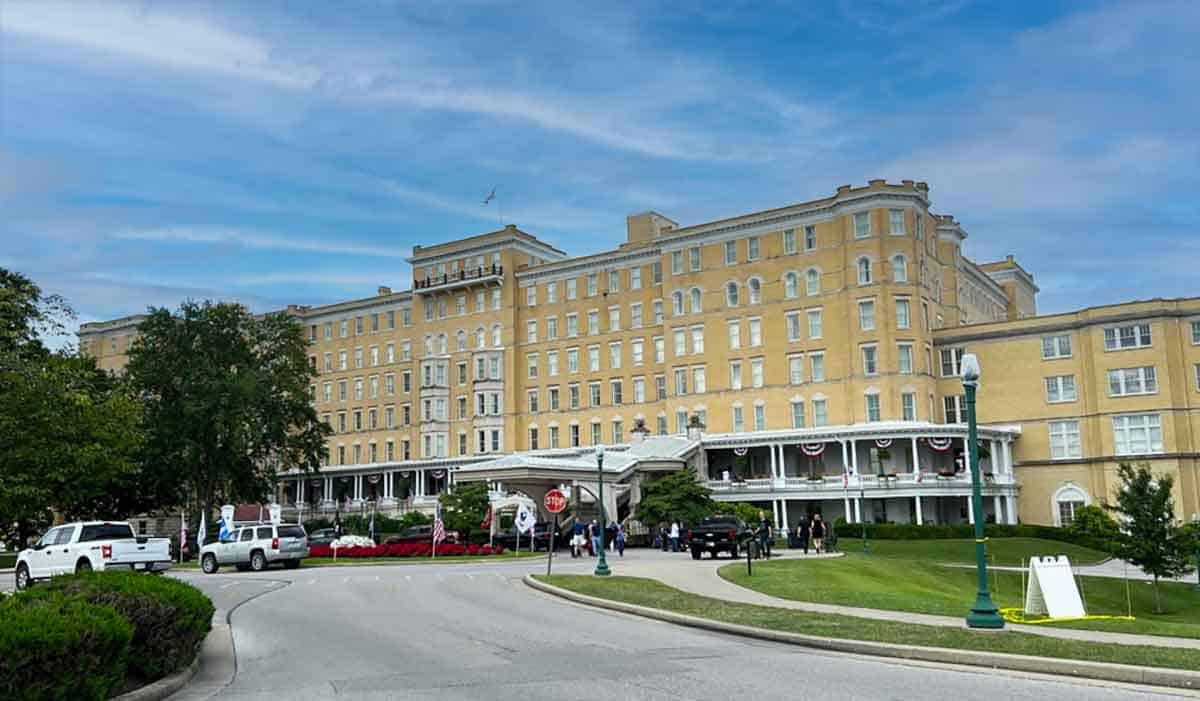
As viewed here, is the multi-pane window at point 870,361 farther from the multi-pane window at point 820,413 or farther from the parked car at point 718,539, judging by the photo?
the parked car at point 718,539

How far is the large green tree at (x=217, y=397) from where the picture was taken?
70688 mm

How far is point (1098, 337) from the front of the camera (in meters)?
Answer: 68.3

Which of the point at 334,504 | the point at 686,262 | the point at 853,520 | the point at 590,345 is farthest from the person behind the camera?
the point at 334,504

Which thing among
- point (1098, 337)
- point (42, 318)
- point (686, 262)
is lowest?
point (42, 318)

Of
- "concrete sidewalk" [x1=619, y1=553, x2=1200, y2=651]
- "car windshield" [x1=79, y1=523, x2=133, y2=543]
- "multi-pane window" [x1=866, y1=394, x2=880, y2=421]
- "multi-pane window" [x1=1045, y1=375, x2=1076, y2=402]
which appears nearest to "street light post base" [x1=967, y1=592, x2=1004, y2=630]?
"concrete sidewalk" [x1=619, y1=553, x2=1200, y2=651]

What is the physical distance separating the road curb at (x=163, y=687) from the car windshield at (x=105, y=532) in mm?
20456

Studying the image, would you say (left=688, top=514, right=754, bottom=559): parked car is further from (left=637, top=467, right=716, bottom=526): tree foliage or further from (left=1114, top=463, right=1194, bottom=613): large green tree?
(left=1114, top=463, right=1194, bottom=613): large green tree

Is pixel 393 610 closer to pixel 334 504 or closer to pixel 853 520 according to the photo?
pixel 853 520

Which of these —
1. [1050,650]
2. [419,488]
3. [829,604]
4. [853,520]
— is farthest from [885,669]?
[419,488]

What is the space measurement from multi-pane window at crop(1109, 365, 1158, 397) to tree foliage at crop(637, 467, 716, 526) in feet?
92.8

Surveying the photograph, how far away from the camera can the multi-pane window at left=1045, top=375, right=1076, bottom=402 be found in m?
69.2

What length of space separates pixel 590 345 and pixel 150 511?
3646cm

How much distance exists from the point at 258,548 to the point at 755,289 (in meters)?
45.3

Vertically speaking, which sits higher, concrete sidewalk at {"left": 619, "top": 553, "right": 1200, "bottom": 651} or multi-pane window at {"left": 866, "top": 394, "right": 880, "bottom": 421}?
multi-pane window at {"left": 866, "top": 394, "right": 880, "bottom": 421}
